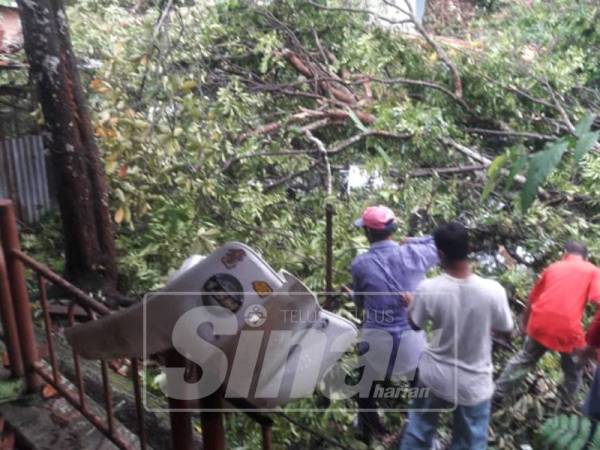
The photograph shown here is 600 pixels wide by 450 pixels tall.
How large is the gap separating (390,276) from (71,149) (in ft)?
7.91

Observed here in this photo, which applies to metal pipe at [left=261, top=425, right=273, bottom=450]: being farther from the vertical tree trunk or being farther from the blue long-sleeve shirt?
the vertical tree trunk

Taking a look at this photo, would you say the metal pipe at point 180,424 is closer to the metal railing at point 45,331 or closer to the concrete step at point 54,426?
the metal railing at point 45,331

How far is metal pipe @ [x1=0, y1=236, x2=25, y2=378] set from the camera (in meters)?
2.60

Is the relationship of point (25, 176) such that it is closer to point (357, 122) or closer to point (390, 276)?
point (357, 122)

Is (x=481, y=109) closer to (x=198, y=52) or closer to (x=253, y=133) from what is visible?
(x=253, y=133)

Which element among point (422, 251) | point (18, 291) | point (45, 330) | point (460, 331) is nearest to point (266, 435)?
point (460, 331)

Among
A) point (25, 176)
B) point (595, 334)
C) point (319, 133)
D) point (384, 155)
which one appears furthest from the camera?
point (25, 176)

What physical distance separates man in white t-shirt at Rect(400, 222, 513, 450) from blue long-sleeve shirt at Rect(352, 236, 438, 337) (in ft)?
1.35

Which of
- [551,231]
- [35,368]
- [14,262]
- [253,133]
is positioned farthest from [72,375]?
[551,231]

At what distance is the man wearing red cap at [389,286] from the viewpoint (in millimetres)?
3258

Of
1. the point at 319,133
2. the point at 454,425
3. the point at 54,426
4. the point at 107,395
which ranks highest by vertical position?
the point at 319,133

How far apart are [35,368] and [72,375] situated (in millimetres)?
709

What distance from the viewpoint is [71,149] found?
4230 mm

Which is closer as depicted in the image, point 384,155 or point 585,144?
point 585,144
